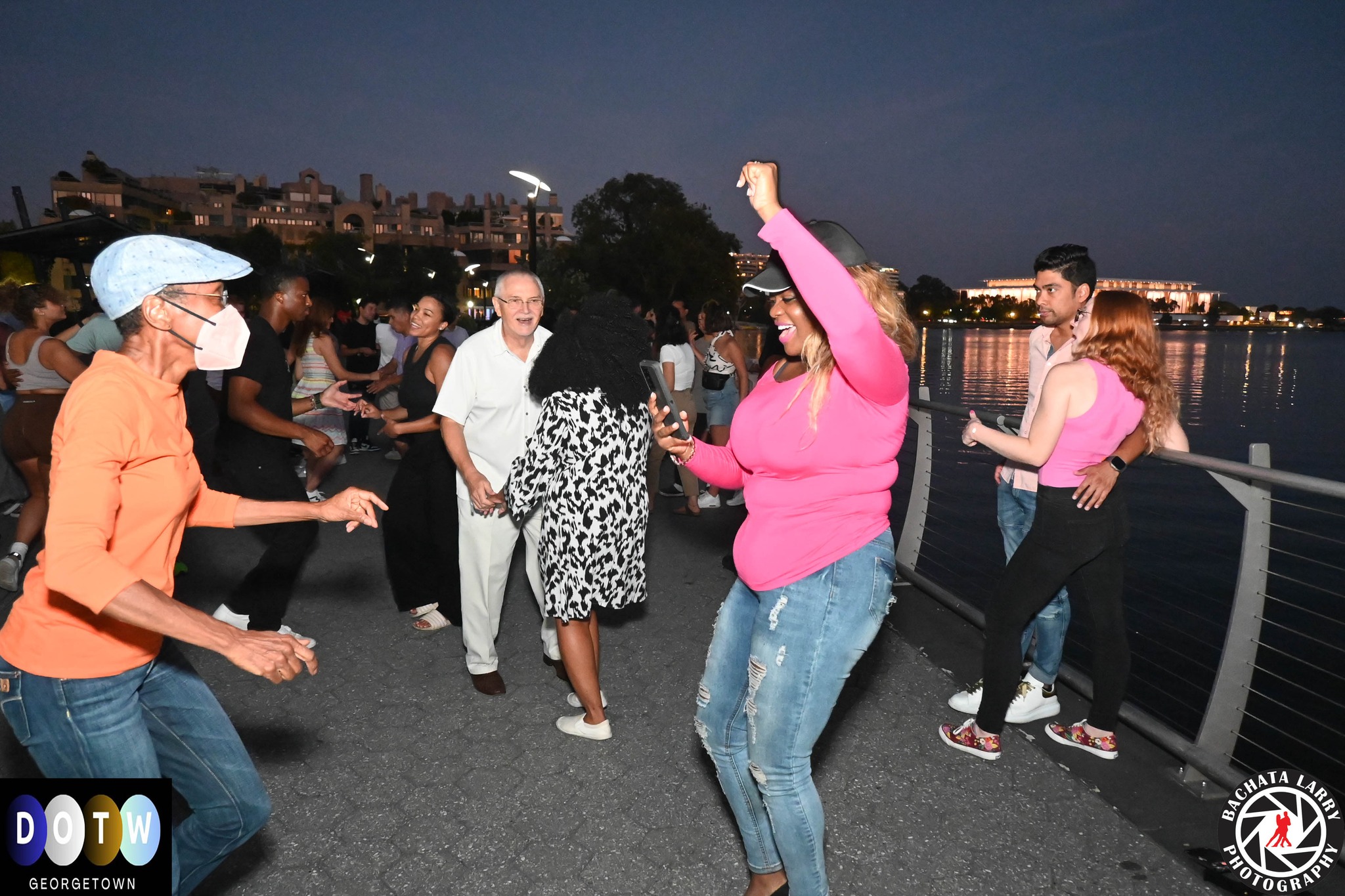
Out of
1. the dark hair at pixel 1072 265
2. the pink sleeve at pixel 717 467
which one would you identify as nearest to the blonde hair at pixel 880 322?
the pink sleeve at pixel 717 467

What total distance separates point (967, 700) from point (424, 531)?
3297 millimetres

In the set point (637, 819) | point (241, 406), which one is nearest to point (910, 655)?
point (637, 819)

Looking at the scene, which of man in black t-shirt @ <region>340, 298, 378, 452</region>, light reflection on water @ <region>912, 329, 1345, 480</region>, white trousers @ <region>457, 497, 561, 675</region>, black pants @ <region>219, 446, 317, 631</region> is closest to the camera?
white trousers @ <region>457, 497, 561, 675</region>

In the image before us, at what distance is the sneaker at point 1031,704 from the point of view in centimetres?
386

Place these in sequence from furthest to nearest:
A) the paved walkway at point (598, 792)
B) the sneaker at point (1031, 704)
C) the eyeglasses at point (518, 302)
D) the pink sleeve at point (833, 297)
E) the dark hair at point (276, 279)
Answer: the dark hair at point (276, 279)
the eyeglasses at point (518, 302)
the sneaker at point (1031, 704)
the paved walkway at point (598, 792)
the pink sleeve at point (833, 297)

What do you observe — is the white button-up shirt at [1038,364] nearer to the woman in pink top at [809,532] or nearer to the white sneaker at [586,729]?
the woman in pink top at [809,532]

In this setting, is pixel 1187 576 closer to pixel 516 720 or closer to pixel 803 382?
pixel 516 720

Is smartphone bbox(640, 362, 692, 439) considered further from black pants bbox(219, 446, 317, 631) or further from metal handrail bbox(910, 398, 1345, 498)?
black pants bbox(219, 446, 317, 631)

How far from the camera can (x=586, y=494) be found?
3545 millimetres

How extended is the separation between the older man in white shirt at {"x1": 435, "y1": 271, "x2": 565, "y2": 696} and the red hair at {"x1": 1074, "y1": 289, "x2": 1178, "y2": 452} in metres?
2.42

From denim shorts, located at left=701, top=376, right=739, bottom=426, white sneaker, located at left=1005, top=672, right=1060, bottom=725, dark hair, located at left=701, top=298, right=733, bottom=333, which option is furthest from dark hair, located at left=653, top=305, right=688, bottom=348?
white sneaker, located at left=1005, top=672, right=1060, bottom=725

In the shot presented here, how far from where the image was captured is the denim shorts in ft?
26.4

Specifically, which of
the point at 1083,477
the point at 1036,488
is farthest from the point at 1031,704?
the point at 1083,477

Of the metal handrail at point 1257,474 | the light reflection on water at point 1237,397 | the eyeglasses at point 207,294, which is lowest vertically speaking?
the light reflection on water at point 1237,397
